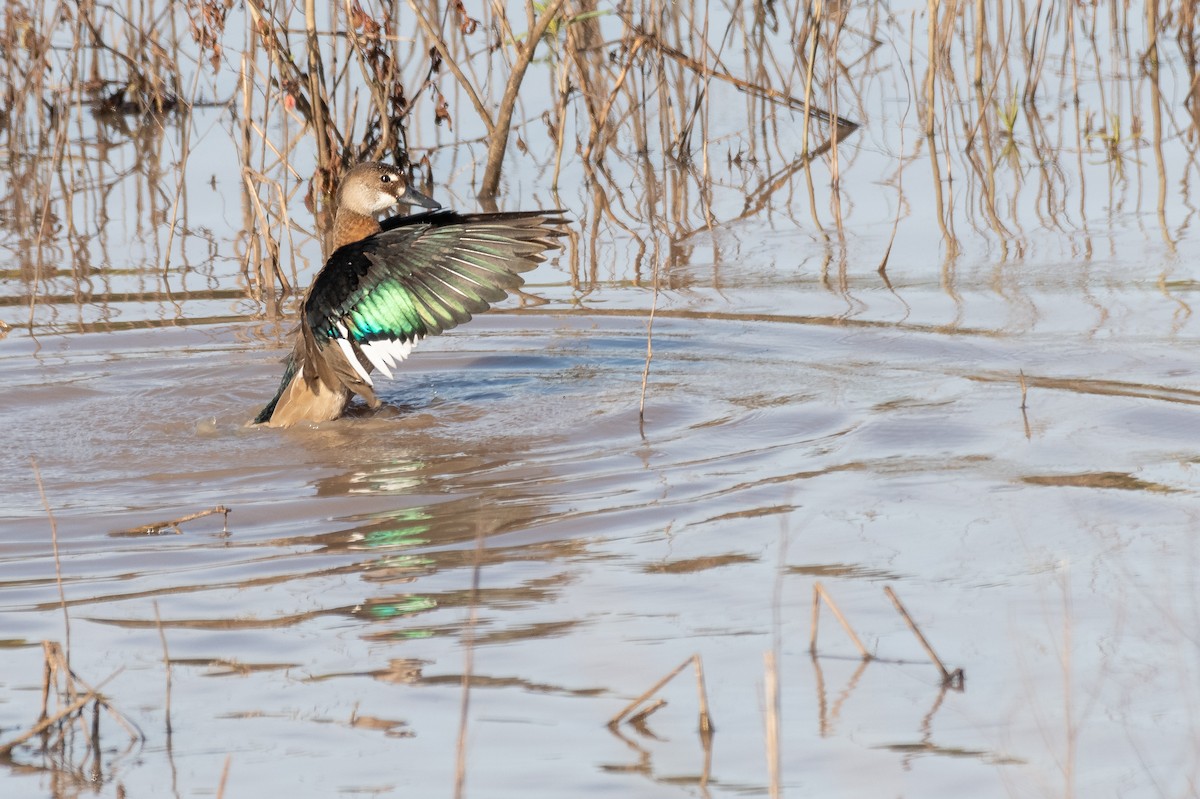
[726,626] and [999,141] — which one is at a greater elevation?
[999,141]

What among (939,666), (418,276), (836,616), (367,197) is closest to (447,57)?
(367,197)

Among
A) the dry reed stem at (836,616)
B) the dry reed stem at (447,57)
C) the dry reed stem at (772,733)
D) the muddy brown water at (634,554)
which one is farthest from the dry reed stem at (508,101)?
the dry reed stem at (772,733)

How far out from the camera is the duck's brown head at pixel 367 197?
6.39 metres

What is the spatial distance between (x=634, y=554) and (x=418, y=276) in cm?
174

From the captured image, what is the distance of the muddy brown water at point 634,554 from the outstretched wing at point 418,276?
1.28 feet

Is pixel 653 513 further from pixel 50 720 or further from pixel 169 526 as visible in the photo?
pixel 50 720

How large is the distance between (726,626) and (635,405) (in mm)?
2226

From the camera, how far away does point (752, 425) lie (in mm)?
5371

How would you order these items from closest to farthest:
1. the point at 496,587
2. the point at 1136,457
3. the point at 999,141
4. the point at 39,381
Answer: the point at 496,587 → the point at 1136,457 → the point at 39,381 → the point at 999,141

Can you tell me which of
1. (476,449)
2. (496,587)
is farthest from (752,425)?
(496,587)

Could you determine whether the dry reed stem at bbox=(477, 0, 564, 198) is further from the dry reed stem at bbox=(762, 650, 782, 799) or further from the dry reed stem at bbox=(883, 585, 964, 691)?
the dry reed stem at bbox=(762, 650, 782, 799)

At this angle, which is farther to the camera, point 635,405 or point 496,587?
point 635,405

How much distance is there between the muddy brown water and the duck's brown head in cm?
60

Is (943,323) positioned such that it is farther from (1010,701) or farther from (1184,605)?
(1010,701)
